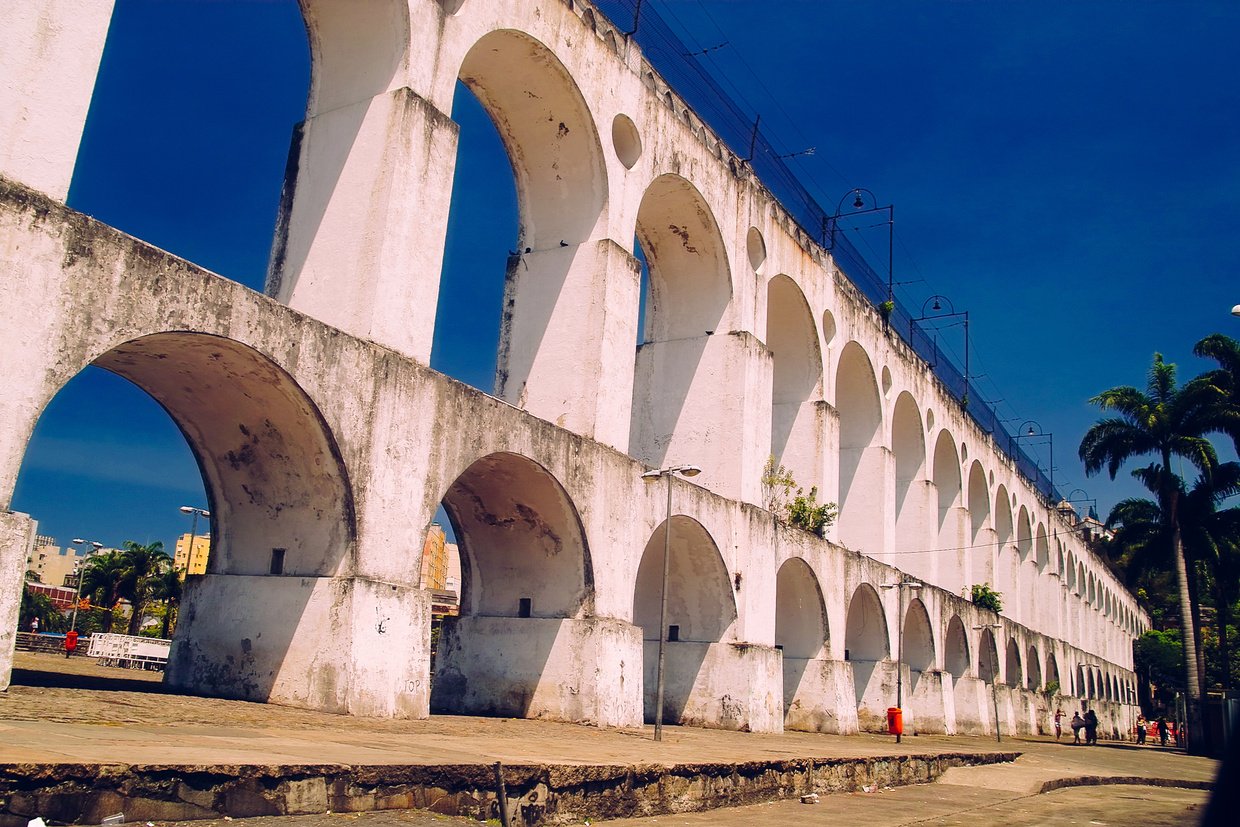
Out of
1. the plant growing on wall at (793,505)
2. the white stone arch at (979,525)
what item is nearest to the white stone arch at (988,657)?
the white stone arch at (979,525)

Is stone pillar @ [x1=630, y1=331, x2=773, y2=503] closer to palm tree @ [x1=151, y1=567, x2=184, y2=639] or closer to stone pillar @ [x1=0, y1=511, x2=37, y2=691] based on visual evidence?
stone pillar @ [x1=0, y1=511, x2=37, y2=691]

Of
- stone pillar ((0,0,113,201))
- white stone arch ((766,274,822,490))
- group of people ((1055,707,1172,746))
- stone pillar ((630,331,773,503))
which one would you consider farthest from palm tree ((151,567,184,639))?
stone pillar ((0,0,113,201))

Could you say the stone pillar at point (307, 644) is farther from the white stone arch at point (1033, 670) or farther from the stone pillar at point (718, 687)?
the white stone arch at point (1033, 670)

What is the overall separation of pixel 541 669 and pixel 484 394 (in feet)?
12.8

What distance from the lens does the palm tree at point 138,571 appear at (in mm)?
50094

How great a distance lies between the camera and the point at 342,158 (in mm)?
12500

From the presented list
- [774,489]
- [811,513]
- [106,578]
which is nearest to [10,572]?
[774,489]

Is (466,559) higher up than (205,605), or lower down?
higher up

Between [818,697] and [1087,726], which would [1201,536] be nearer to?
[1087,726]

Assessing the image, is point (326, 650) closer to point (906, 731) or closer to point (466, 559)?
point (466, 559)

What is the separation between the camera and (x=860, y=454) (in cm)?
2747

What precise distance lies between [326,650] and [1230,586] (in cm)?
4111

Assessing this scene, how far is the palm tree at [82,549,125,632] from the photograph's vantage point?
5025 centimetres

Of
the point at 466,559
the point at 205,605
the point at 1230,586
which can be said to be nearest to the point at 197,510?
the point at 466,559
